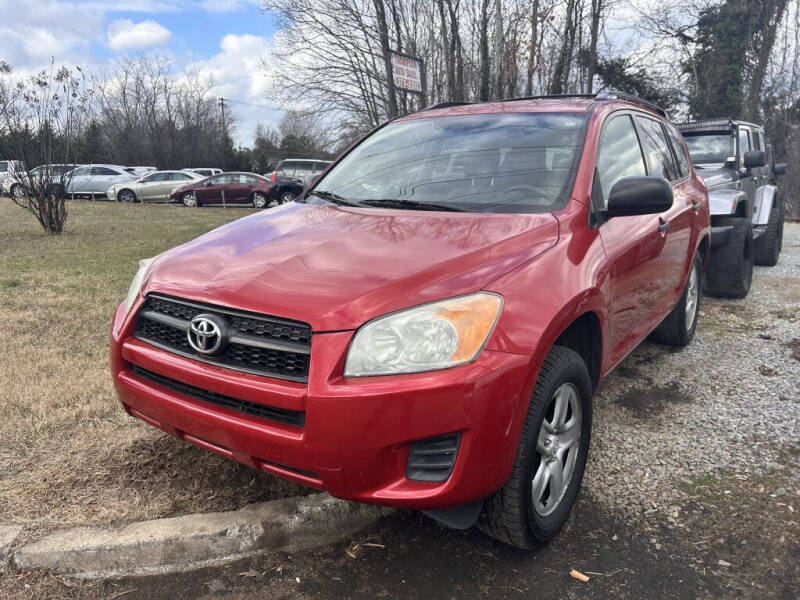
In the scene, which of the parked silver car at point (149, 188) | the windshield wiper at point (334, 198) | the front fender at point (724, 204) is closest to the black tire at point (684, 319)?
the front fender at point (724, 204)

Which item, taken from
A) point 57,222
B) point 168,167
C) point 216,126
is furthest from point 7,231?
point 216,126

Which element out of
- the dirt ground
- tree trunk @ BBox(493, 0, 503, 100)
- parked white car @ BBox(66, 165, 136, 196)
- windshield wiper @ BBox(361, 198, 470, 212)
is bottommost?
the dirt ground

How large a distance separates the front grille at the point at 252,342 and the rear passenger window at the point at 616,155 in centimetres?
164

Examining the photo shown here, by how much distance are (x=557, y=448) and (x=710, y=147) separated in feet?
23.4

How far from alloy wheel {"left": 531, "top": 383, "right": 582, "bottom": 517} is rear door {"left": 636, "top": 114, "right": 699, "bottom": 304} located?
143cm

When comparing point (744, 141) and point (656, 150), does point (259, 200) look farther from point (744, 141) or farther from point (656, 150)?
point (656, 150)

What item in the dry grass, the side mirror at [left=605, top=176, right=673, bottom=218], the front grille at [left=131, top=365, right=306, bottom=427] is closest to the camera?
the front grille at [left=131, top=365, right=306, bottom=427]

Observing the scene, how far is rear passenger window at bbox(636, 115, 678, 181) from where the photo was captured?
3850mm

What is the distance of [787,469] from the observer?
294 centimetres

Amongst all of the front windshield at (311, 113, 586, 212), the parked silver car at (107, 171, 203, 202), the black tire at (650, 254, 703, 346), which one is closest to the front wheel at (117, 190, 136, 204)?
the parked silver car at (107, 171, 203, 202)

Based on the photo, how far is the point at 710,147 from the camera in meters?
8.08

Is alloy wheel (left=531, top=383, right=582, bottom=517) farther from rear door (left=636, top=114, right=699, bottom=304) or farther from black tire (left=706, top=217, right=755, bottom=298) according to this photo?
black tire (left=706, top=217, right=755, bottom=298)

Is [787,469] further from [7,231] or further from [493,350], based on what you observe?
[7,231]

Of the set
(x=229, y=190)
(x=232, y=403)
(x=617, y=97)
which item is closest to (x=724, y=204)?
(x=617, y=97)
